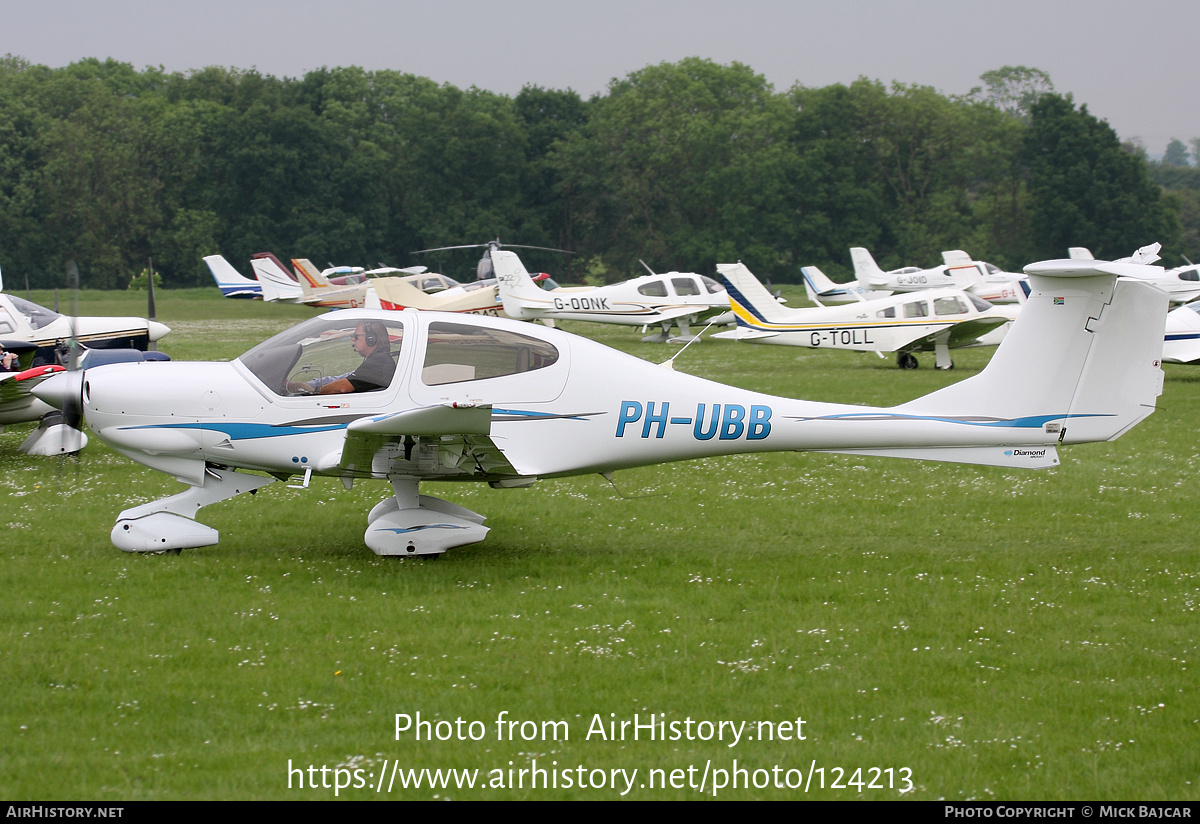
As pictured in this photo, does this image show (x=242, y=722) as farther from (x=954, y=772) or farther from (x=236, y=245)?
(x=236, y=245)

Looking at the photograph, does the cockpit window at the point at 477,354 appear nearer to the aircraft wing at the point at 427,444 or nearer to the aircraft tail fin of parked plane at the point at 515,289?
the aircraft wing at the point at 427,444

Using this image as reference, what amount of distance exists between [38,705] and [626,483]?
691 cm

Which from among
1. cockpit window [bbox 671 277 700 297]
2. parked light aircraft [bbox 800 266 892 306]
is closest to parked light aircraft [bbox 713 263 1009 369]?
cockpit window [bbox 671 277 700 297]

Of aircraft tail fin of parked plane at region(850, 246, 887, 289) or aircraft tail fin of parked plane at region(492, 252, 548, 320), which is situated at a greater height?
aircraft tail fin of parked plane at region(850, 246, 887, 289)

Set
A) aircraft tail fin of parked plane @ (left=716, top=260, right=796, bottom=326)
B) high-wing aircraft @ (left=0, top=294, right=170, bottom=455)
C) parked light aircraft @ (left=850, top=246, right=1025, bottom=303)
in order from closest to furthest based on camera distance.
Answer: high-wing aircraft @ (left=0, top=294, right=170, bottom=455)
aircraft tail fin of parked plane @ (left=716, top=260, right=796, bottom=326)
parked light aircraft @ (left=850, top=246, right=1025, bottom=303)

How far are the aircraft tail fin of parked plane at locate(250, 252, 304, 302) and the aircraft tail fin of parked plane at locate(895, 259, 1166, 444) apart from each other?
37801 mm

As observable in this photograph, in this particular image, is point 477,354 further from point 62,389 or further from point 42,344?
point 42,344

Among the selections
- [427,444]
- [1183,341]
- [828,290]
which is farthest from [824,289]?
[427,444]

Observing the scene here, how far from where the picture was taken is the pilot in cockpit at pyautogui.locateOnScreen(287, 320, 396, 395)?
774 cm

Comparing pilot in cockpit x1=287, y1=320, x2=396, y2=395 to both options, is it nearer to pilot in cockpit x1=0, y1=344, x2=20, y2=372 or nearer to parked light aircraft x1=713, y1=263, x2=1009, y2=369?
pilot in cockpit x1=0, y1=344, x2=20, y2=372

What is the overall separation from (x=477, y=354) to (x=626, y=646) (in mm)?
2721

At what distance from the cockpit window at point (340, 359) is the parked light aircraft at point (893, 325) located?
1508 cm

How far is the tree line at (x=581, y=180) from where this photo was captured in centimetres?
7325

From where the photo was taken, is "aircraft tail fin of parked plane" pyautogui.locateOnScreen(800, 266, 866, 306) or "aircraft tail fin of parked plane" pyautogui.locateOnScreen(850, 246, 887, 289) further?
"aircraft tail fin of parked plane" pyautogui.locateOnScreen(850, 246, 887, 289)
